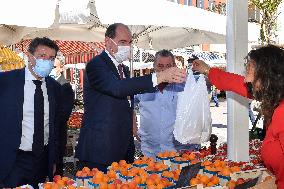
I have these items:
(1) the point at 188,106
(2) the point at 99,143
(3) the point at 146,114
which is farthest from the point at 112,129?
(3) the point at 146,114

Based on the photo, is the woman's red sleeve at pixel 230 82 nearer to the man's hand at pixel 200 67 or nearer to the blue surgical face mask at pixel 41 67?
the man's hand at pixel 200 67

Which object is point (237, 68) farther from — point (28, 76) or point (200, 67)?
point (28, 76)

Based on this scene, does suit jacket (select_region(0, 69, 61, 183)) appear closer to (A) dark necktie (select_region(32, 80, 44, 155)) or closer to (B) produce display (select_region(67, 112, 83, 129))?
(A) dark necktie (select_region(32, 80, 44, 155))

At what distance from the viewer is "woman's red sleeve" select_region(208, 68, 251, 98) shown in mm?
3650

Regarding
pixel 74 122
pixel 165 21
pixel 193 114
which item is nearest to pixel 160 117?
pixel 193 114

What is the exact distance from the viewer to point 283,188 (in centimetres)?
267

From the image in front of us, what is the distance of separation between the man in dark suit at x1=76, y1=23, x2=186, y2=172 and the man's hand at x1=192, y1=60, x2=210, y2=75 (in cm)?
57

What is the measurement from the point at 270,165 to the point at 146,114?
2.63 m

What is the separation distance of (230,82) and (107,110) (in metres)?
1.00

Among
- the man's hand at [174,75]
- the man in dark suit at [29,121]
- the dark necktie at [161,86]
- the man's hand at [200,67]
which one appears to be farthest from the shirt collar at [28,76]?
the dark necktie at [161,86]

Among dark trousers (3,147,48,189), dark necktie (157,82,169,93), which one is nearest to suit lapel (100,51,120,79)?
dark trousers (3,147,48,189)

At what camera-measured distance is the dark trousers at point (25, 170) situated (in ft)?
12.1

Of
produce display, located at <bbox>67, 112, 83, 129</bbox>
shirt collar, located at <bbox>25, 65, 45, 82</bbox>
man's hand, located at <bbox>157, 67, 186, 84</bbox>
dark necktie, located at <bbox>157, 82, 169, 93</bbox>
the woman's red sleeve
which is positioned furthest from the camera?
produce display, located at <bbox>67, 112, 83, 129</bbox>

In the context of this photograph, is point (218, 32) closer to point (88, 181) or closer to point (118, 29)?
point (118, 29)
